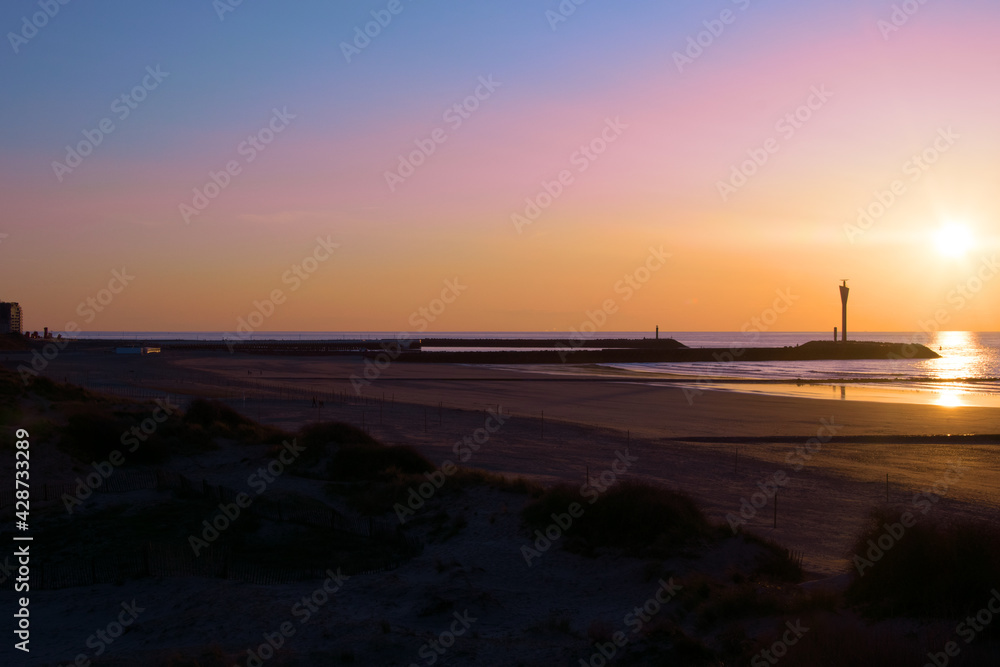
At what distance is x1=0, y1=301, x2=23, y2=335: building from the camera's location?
385ft

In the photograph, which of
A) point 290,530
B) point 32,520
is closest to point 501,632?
point 290,530

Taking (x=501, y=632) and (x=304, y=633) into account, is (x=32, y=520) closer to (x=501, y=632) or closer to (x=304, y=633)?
(x=304, y=633)

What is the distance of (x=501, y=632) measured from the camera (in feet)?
36.0

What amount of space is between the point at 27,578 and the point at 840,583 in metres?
13.5
